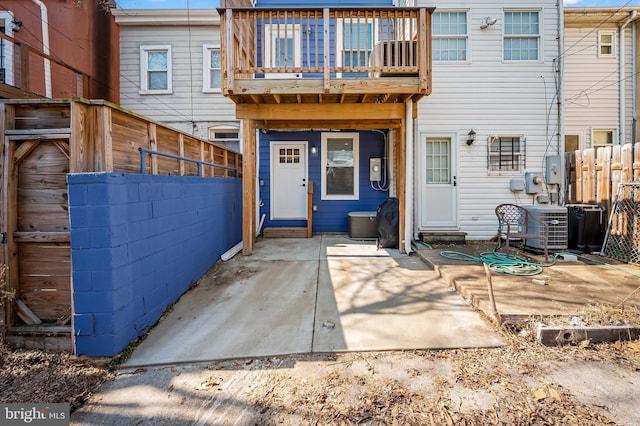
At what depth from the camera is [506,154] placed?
6.45m

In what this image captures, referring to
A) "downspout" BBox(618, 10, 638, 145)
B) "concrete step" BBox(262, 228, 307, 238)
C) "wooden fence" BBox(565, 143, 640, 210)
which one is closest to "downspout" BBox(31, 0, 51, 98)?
"concrete step" BBox(262, 228, 307, 238)

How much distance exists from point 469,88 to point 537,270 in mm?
3995

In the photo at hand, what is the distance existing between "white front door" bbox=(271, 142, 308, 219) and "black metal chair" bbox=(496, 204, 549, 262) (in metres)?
4.19

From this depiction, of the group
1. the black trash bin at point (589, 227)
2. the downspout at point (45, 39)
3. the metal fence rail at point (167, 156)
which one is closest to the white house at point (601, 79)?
the black trash bin at point (589, 227)

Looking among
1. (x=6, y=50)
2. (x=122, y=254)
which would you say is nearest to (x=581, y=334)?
(x=122, y=254)

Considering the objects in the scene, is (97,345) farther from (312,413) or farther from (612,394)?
(612,394)

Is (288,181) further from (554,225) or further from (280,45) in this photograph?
(554,225)

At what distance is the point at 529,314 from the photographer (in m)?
2.84

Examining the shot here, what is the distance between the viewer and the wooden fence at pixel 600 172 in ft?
15.8

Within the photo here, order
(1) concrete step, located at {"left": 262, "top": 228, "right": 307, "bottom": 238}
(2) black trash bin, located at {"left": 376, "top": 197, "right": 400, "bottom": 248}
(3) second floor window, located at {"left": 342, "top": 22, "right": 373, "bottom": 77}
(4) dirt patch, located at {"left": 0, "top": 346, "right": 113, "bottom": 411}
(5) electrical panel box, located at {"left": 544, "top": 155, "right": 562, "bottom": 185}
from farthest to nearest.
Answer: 1. (1) concrete step, located at {"left": 262, "top": 228, "right": 307, "bottom": 238}
2. (5) electrical panel box, located at {"left": 544, "top": 155, "right": 562, "bottom": 185}
3. (2) black trash bin, located at {"left": 376, "top": 197, "right": 400, "bottom": 248}
4. (3) second floor window, located at {"left": 342, "top": 22, "right": 373, "bottom": 77}
5. (4) dirt patch, located at {"left": 0, "top": 346, "right": 113, "bottom": 411}

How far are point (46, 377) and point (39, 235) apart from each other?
1.13m

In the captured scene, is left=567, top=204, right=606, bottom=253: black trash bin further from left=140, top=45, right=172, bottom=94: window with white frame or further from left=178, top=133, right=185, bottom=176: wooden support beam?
left=140, top=45, right=172, bottom=94: window with white frame

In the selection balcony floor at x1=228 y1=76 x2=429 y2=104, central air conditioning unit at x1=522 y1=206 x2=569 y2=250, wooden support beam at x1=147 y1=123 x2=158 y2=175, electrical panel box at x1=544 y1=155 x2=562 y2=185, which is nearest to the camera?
wooden support beam at x1=147 y1=123 x2=158 y2=175

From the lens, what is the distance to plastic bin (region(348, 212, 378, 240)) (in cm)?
693
